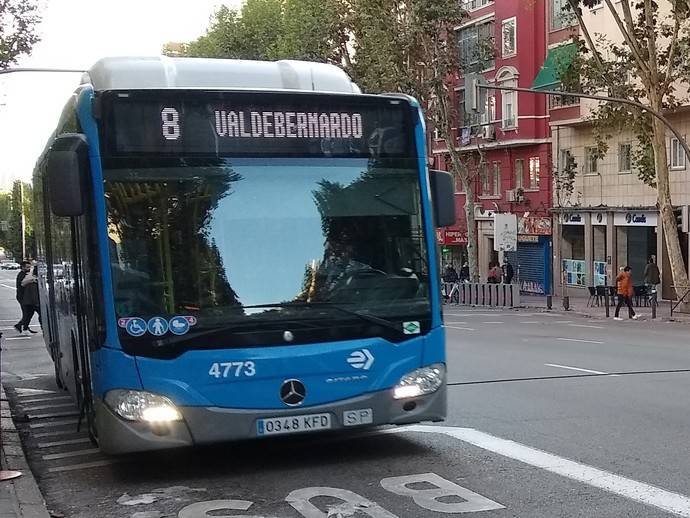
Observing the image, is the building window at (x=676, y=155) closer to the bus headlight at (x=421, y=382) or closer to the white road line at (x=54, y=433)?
the white road line at (x=54, y=433)

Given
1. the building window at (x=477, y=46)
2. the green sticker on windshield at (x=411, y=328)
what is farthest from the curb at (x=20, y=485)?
the building window at (x=477, y=46)

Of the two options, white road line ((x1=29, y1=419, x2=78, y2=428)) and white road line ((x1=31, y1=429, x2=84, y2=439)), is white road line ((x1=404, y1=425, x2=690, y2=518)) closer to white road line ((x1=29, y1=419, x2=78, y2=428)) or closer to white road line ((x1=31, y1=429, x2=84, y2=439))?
white road line ((x1=31, y1=429, x2=84, y2=439))

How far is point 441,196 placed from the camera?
7.96 meters

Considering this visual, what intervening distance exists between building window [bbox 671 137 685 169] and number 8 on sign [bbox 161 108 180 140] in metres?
31.1

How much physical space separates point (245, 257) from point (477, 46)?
37.8 metres

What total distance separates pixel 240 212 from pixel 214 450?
2276 mm

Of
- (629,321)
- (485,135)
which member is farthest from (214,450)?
(485,135)

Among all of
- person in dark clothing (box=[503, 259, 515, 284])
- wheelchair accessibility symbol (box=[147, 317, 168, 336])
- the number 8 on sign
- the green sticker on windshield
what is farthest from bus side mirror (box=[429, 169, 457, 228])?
person in dark clothing (box=[503, 259, 515, 284])

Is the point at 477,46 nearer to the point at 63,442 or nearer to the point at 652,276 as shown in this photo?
the point at 652,276

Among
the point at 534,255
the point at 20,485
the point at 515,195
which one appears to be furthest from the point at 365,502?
the point at 515,195

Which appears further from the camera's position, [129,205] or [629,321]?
[629,321]

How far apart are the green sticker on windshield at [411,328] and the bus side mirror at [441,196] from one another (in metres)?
0.86

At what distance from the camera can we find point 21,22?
2552 cm

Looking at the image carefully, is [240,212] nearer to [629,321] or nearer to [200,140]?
[200,140]
